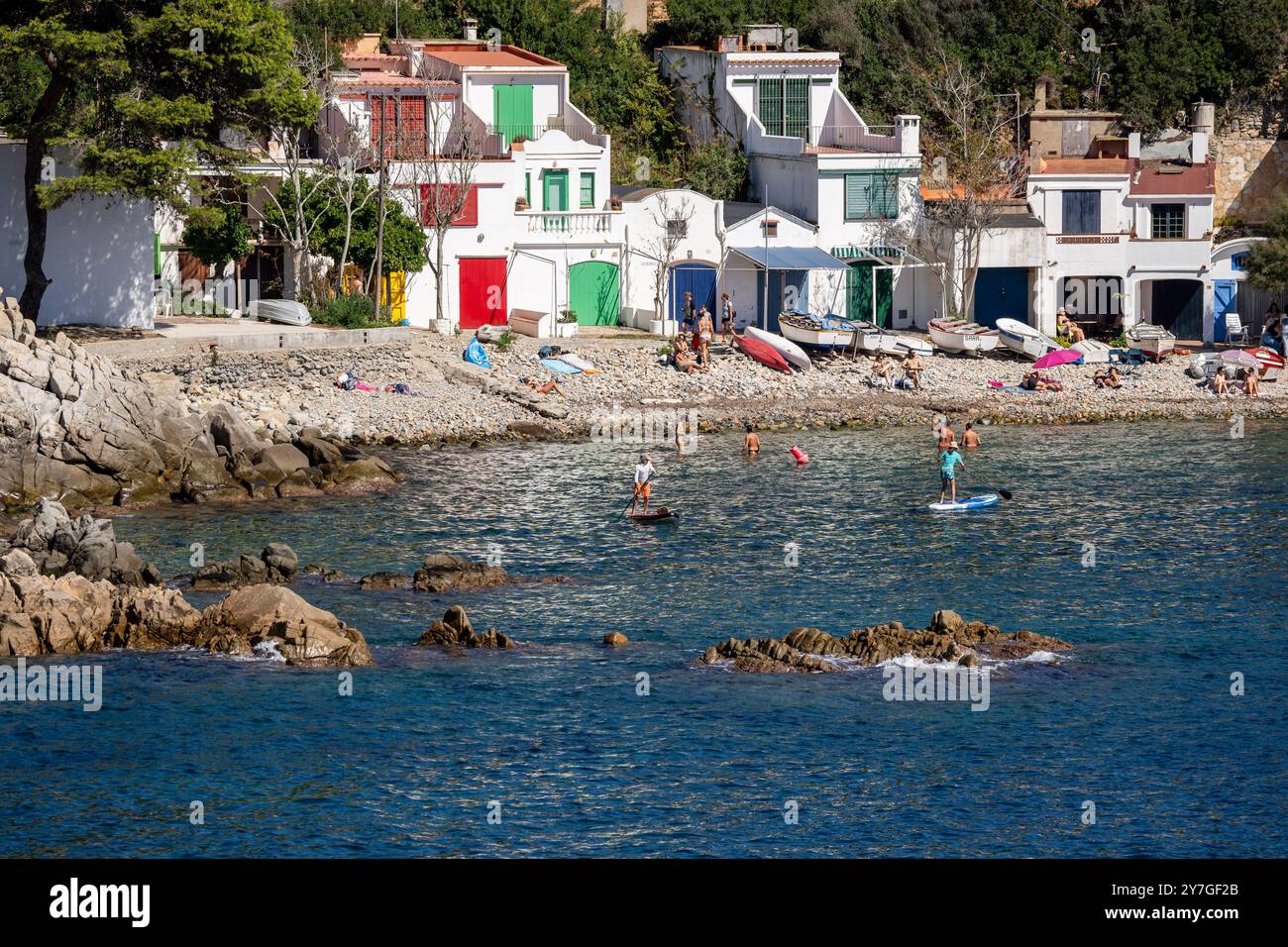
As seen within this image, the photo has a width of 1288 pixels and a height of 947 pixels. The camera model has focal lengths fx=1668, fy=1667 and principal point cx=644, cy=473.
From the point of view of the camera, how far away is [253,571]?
34812mm

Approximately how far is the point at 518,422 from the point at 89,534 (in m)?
21.5

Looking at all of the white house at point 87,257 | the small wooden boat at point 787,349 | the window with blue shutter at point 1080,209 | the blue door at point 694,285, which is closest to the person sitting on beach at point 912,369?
the small wooden boat at point 787,349

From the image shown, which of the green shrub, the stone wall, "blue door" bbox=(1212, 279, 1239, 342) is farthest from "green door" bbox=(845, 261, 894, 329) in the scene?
the stone wall

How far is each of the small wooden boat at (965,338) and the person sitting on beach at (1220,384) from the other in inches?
317

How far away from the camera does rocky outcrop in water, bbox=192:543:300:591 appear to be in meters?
34.4

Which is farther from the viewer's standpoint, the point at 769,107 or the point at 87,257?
the point at 769,107

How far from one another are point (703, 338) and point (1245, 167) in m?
32.7

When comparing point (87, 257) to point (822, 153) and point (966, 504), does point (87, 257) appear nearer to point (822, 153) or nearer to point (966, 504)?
point (822, 153)

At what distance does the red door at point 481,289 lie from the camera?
Answer: 63.8 meters

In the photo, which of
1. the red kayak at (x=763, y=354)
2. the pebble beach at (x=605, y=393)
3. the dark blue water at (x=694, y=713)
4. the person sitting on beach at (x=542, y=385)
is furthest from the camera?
the red kayak at (x=763, y=354)

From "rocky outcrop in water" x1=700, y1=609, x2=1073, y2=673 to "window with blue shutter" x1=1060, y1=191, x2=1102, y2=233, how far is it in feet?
132

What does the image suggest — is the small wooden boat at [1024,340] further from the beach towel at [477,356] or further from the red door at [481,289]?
the beach towel at [477,356]

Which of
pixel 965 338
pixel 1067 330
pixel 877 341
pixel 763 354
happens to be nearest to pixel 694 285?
pixel 763 354

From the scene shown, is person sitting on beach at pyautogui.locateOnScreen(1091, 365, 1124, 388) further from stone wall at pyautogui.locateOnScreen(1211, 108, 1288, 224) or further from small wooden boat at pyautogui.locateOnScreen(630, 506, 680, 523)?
small wooden boat at pyautogui.locateOnScreen(630, 506, 680, 523)
